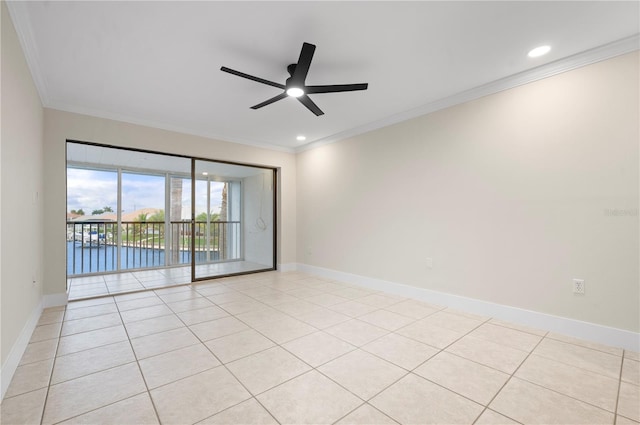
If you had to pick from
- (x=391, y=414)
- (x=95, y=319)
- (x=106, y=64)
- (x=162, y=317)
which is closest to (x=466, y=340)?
(x=391, y=414)

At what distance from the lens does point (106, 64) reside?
2.58 meters

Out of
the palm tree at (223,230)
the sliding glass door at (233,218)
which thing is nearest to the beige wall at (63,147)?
the sliding glass door at (233,218)

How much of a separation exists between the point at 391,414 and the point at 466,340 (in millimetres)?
1273

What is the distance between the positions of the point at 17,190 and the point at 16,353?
1.18 m

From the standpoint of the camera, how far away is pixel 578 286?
2.47 metres

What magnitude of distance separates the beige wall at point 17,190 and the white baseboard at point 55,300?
0.51 meters

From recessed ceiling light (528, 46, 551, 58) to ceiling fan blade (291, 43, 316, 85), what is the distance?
1.94 m

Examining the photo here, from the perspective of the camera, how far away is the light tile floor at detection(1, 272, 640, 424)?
4.99 feet

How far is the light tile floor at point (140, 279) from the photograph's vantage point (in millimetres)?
4176

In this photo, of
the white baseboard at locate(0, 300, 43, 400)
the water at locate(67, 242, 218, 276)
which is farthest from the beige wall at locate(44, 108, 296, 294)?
the water at locate(67, 242, 218, 276)

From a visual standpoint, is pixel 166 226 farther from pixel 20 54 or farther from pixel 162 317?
pixel 20 54

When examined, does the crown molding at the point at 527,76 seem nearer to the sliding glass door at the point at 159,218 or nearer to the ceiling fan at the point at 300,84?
the ceiling fan at the point at 300,84

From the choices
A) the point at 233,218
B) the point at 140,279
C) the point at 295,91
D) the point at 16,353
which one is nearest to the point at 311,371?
the point at 16,353

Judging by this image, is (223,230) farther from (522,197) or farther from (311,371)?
(522,197)
